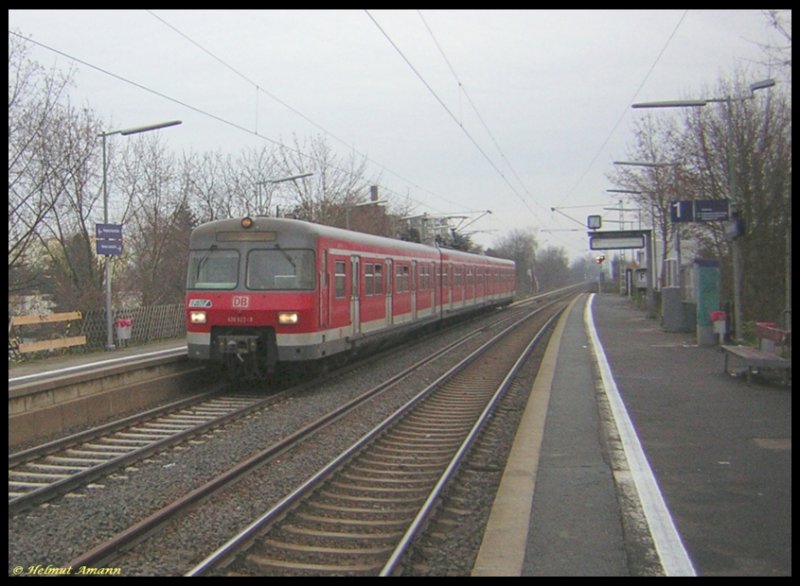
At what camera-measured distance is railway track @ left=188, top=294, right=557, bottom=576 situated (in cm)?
565

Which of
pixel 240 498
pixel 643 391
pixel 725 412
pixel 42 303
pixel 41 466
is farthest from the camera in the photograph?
pixel 42 303

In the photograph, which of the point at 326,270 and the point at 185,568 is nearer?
the point at 185,568

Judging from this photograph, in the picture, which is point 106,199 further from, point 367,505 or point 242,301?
point 367,505

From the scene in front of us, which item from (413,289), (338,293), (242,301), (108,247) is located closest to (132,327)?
(108,247)

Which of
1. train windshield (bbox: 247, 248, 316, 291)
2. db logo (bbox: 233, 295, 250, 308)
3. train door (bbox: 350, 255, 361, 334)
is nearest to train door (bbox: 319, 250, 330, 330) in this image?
train windshield (bbox: 247, 248, 316, 291)

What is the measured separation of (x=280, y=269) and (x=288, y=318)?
0.83 m

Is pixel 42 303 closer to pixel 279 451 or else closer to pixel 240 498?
pixel 279 451

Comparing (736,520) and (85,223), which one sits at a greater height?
(85,223)

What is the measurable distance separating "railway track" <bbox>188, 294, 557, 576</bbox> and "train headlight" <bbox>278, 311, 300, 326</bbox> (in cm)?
235

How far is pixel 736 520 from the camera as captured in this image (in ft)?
20.6

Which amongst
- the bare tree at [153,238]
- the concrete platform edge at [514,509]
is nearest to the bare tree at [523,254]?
the bare tree at [153,238]

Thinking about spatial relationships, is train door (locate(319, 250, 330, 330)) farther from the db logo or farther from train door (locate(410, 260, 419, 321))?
train door (locate(410, 260, 419, 321))
